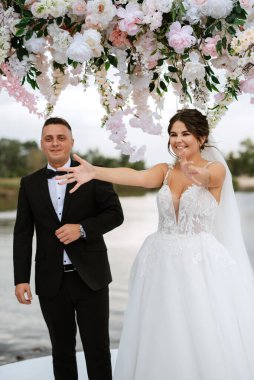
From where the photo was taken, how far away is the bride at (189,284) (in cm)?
337

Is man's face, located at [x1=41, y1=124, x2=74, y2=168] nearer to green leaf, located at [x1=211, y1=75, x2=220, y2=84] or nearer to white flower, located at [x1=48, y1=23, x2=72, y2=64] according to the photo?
white flower, located at [x1=48, y1=23, x2=72, y2=64]

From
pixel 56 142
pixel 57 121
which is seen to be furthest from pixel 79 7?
pixel 56 142

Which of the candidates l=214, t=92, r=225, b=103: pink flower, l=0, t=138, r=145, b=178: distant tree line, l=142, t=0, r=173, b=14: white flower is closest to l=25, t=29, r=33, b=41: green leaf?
l=142, t=0, r=173, b=14: white flower

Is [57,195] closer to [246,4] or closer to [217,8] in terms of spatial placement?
[217,8]

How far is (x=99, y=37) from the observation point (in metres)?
3.38

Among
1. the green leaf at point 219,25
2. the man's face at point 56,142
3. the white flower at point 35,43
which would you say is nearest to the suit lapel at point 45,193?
the man's face at point 56,142

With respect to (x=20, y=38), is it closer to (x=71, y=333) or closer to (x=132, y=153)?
(x=132, y=153)

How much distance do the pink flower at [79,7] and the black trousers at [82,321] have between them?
156 centimetres

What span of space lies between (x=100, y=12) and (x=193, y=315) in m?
1.77

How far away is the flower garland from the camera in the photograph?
11.1 feet

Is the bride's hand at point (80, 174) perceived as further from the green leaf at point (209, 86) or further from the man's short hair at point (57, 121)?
the green leaf at point (209, 86)

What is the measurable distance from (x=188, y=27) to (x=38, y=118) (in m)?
1.18

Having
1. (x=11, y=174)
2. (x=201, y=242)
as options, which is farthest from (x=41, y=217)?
(x=11, y=174)

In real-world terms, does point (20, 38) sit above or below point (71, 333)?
above
